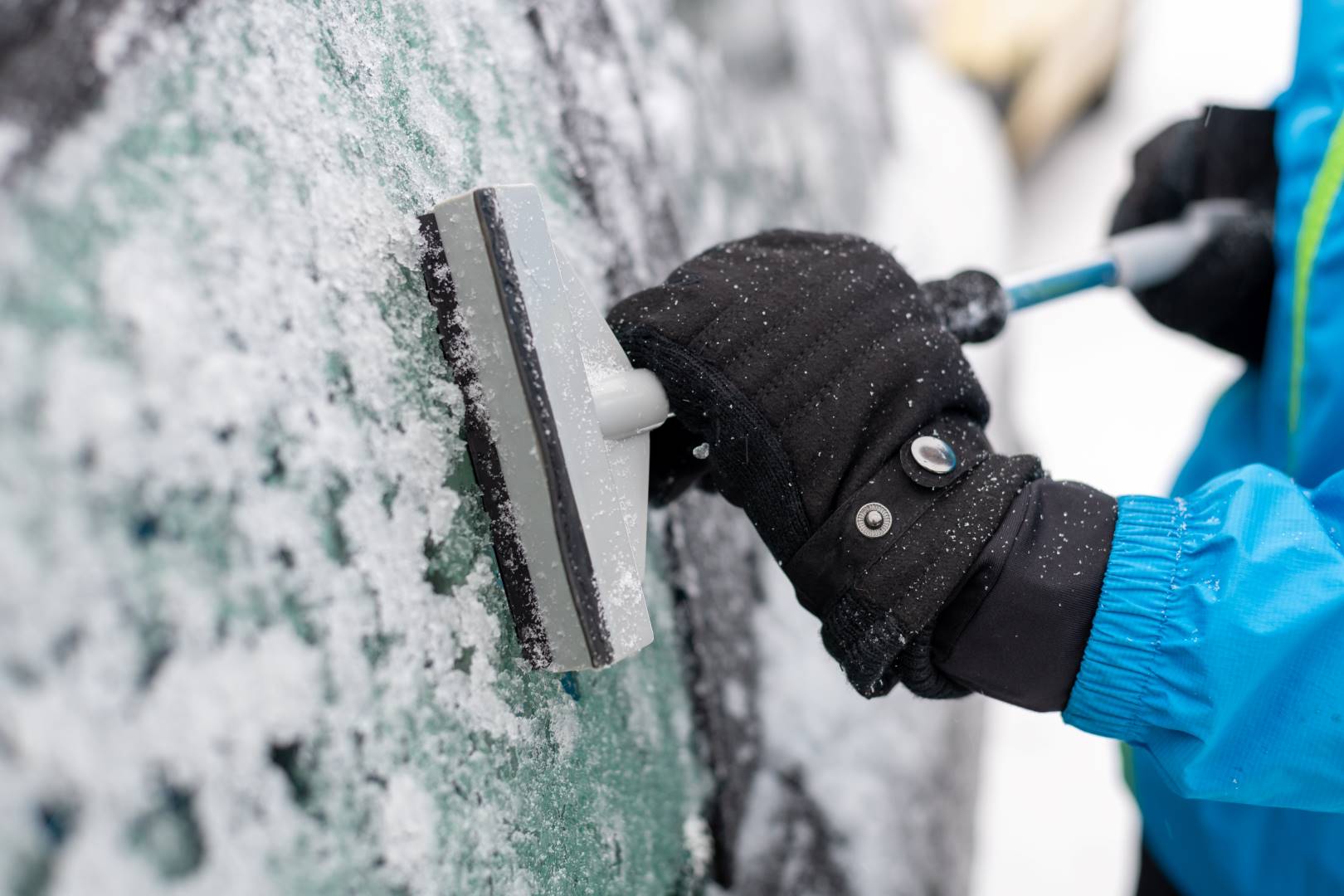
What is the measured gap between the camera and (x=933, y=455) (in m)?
0.73

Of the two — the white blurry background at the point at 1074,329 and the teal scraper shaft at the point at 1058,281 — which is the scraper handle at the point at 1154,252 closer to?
the teal scraper shaft at the point at 1058,281

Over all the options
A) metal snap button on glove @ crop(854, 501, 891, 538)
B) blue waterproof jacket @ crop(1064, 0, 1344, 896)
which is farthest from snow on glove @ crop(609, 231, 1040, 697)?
blue waterproof jacket @ crop(1064, 0, 1344, 896)

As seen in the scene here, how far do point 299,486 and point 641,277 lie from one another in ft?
1.70

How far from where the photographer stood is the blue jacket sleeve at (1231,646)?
695 millimetres

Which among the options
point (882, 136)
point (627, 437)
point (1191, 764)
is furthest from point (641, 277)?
point (882, 136)

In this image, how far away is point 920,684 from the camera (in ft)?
2.47

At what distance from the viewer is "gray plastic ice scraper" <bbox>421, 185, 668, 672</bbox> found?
619 mm

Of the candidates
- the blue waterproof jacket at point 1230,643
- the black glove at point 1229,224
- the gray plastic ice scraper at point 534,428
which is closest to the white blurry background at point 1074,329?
the black glove at point 1229,224

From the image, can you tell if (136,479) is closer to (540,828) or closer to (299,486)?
(299,486)

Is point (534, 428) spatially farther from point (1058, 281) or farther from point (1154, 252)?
point (1154, 252)

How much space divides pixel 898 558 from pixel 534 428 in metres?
0.29

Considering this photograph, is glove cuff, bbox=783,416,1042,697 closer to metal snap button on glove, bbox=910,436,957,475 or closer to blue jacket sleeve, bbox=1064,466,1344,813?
metal snap button on glove, bbox=910,436,957,475

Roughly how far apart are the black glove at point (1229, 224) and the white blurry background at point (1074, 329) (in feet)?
0.99

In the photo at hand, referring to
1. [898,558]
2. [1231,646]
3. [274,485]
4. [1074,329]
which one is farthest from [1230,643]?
[1074,329]
